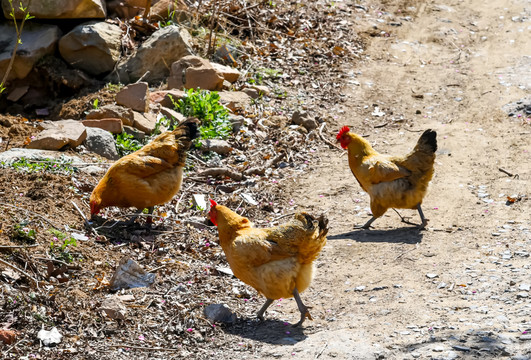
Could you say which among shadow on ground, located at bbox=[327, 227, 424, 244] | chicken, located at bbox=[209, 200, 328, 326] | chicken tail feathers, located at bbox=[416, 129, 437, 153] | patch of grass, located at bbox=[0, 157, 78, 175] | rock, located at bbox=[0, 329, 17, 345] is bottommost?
patch of grass, located at bbox=[0, 157, 78, 175]

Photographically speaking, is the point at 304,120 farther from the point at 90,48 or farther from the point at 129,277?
the point at 129,277

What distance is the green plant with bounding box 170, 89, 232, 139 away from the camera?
33.1 ft

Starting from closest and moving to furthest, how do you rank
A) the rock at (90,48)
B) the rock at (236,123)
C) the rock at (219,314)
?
the rock at (219,314)
the rock at (236,123)
the rock at (90,48)

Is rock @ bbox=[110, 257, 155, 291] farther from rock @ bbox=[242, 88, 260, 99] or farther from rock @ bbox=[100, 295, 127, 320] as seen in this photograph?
rock @ bbox=[242, 88, 260, 99]

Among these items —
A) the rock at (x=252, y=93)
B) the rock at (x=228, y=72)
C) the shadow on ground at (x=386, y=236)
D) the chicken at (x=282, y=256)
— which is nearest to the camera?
the chicken at (x=282, y=256)

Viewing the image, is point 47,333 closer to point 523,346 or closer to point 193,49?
point 523,346

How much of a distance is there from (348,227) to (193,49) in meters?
5.63

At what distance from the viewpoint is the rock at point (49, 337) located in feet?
16.8

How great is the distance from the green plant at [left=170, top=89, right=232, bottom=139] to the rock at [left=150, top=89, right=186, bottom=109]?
227 mm

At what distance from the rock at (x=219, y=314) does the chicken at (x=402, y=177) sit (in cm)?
283

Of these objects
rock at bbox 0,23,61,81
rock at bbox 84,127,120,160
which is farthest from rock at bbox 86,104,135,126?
rock at bbox 0,23,61,81

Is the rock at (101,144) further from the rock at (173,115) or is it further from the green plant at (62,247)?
the green plant at (62,247)

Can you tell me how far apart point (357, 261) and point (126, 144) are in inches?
162

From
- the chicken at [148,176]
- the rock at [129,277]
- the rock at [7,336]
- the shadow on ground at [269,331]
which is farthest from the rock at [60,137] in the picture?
the shadow on ground at [269,331]
